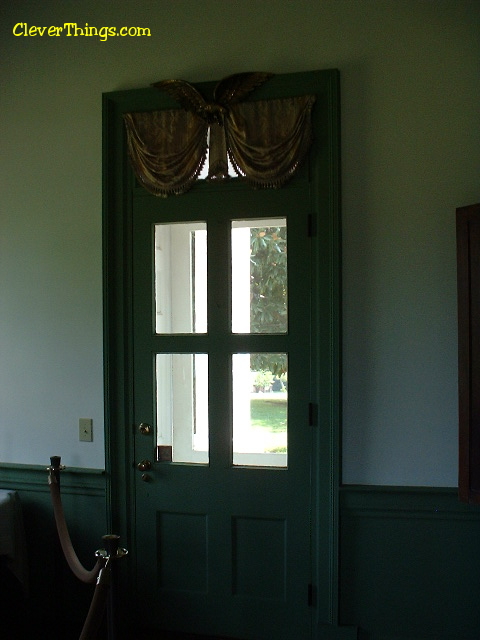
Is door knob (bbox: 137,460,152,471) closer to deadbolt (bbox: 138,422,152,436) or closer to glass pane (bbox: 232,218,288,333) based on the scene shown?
deadbolt (bbox: 138,422,152,436)

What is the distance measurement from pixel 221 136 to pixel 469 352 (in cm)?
147

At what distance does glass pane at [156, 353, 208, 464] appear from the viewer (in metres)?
2.55

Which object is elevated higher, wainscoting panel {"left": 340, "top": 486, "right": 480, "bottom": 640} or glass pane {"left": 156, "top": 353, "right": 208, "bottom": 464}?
glass pane {"left": 156, "top": 353, "right": 208, "bottom": 464}

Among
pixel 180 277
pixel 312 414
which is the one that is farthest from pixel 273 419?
pixel 180 277

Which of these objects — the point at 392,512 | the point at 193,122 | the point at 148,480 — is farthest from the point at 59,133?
the point at 392,512

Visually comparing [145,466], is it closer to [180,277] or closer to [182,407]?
[182,407]

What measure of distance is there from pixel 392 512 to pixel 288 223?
1.41m

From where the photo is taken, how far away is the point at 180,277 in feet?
8.49

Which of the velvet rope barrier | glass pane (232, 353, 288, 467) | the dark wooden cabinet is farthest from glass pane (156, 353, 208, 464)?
the dark wooden cabinet

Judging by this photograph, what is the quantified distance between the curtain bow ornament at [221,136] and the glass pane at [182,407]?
2.80ft

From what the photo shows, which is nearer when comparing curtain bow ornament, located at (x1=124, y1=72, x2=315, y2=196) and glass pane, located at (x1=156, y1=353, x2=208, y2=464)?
curtain bow ornament, located at (x1=124, y1=72, x2=315, y2=196)

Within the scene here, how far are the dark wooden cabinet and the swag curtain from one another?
0.81 m

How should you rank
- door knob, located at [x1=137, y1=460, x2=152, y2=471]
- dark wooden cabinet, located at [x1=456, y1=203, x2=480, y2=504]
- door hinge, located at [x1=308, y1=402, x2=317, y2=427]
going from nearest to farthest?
dark wooden cabinet, located at [x1=456, y1=203, x2=480, y2=504]
door hinge, located at [x1=308, y1=402, x2=317, y2=427]
door knob, located at [x1=137, y1=460, x2=152, y2=471]

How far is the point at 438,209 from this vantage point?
2.31 metres
